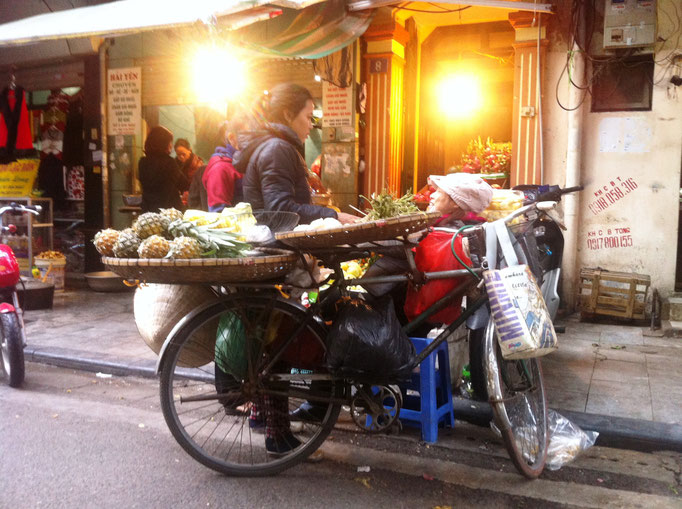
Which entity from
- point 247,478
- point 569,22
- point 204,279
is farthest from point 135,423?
point 569,22

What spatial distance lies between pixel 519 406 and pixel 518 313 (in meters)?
0.80

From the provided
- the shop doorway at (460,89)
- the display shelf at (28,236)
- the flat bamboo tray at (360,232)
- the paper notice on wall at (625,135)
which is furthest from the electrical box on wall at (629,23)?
the display shelf at (28,236)

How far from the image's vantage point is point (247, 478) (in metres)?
3.50

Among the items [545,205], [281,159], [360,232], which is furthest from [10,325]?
[545,205]

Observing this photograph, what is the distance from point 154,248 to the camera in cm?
312

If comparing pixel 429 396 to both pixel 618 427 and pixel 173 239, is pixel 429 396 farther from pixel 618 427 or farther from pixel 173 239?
pixel 173 239

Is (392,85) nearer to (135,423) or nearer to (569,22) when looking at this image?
(569,22)

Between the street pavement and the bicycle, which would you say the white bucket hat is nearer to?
the bicycle

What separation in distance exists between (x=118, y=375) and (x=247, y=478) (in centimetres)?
258

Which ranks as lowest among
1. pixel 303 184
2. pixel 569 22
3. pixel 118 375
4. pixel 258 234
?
pixel 118 375

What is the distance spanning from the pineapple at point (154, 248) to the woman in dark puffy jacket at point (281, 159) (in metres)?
1.13

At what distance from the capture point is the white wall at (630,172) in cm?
735

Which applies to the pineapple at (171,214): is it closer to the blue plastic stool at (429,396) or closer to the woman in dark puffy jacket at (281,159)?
the woman in dark puffy jacket at (281,159)

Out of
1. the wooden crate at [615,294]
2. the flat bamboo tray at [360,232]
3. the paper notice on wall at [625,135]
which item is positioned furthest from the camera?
the paper notice on wall at [625,135]
